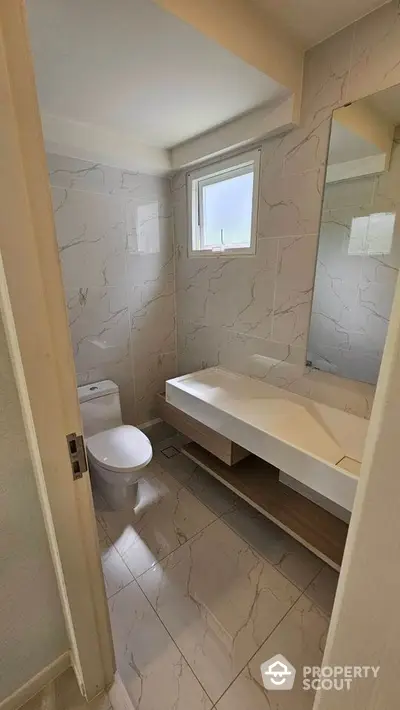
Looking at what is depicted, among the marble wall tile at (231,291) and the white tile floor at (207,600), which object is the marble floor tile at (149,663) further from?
the marble wall tile at (231,291)

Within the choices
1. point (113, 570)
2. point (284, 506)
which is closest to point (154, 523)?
point (113, 570)

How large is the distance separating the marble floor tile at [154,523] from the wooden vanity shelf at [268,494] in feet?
0.81

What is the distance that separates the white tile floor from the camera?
1.03 metres

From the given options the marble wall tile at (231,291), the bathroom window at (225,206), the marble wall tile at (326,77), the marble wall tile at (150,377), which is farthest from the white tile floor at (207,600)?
the marble wall tile at (326,77)

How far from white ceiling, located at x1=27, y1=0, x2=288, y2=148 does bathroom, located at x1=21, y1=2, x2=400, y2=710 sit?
0.9 inches

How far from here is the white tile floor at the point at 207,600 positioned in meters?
1.03

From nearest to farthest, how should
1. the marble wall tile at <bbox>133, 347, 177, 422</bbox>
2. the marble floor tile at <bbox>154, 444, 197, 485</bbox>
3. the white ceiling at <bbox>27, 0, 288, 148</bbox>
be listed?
the white ceiling at <bbox>27, 0, 288, 148</bbox> < the marble floor tile at <bbox>154, 444, 197, 485</bbox> < the marble wall tile at <bbox>133, 347, 177, 422</bbox>

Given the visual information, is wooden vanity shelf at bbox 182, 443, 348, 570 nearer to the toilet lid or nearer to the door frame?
the toilet lid

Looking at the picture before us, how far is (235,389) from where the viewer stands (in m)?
1.74

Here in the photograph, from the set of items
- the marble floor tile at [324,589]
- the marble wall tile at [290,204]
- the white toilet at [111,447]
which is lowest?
the marble floor tile at [324,589]

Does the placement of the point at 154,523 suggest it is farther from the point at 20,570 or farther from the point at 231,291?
the point at 231,291

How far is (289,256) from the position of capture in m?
1.50

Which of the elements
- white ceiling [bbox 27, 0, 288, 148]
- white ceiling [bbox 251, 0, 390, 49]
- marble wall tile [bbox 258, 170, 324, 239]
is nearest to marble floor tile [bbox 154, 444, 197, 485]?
marble wall tile [bbox 258, 170, 324, 239]

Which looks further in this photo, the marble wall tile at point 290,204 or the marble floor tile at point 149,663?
the marble wall tile at point 290,204
